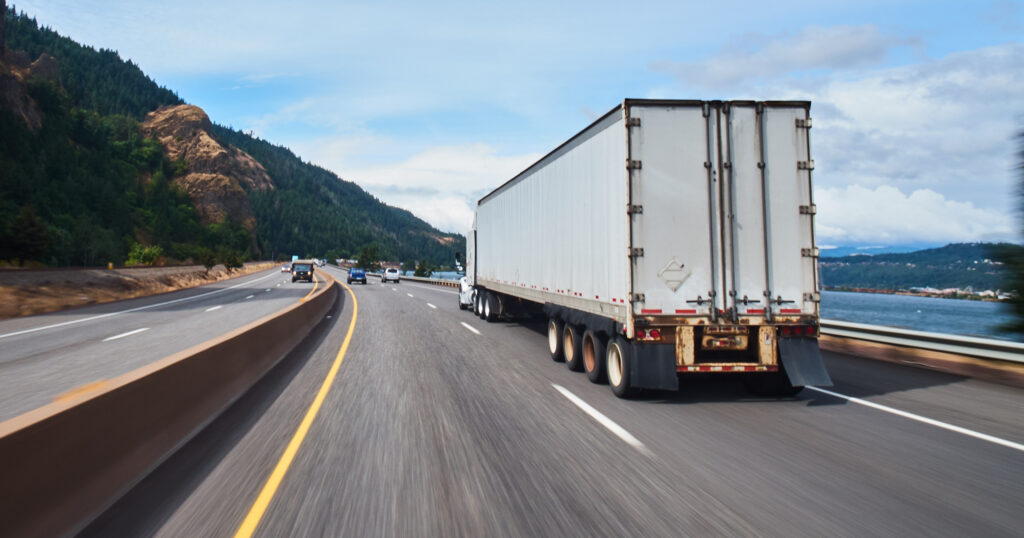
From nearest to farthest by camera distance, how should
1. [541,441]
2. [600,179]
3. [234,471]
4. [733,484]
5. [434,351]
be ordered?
[733,484], [234,471], [541,441], [600,179], [434,351]

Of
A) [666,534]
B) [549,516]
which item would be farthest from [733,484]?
[549,516]

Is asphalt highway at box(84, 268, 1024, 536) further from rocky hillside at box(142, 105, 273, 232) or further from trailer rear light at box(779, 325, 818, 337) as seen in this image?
rocky hillside at box(142, 105, 273, 232)

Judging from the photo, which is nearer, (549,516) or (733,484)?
(549,516)

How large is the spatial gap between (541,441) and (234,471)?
111 inches

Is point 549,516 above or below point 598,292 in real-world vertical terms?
below

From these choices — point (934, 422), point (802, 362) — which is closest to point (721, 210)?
point (802, 362)

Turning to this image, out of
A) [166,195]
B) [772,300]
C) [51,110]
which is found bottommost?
[772,300]

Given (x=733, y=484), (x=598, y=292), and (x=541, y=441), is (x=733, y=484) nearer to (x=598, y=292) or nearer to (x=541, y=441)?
(x=541, y=441)

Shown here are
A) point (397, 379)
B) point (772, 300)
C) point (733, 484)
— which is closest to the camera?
point (733, 484)

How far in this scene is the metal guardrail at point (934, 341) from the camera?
9.02 metres

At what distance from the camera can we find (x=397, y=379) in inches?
368

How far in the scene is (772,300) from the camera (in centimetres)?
773

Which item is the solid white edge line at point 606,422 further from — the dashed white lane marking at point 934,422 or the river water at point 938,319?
the river water at point 938,319

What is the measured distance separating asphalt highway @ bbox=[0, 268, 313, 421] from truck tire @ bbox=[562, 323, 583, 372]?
7.36 metres
